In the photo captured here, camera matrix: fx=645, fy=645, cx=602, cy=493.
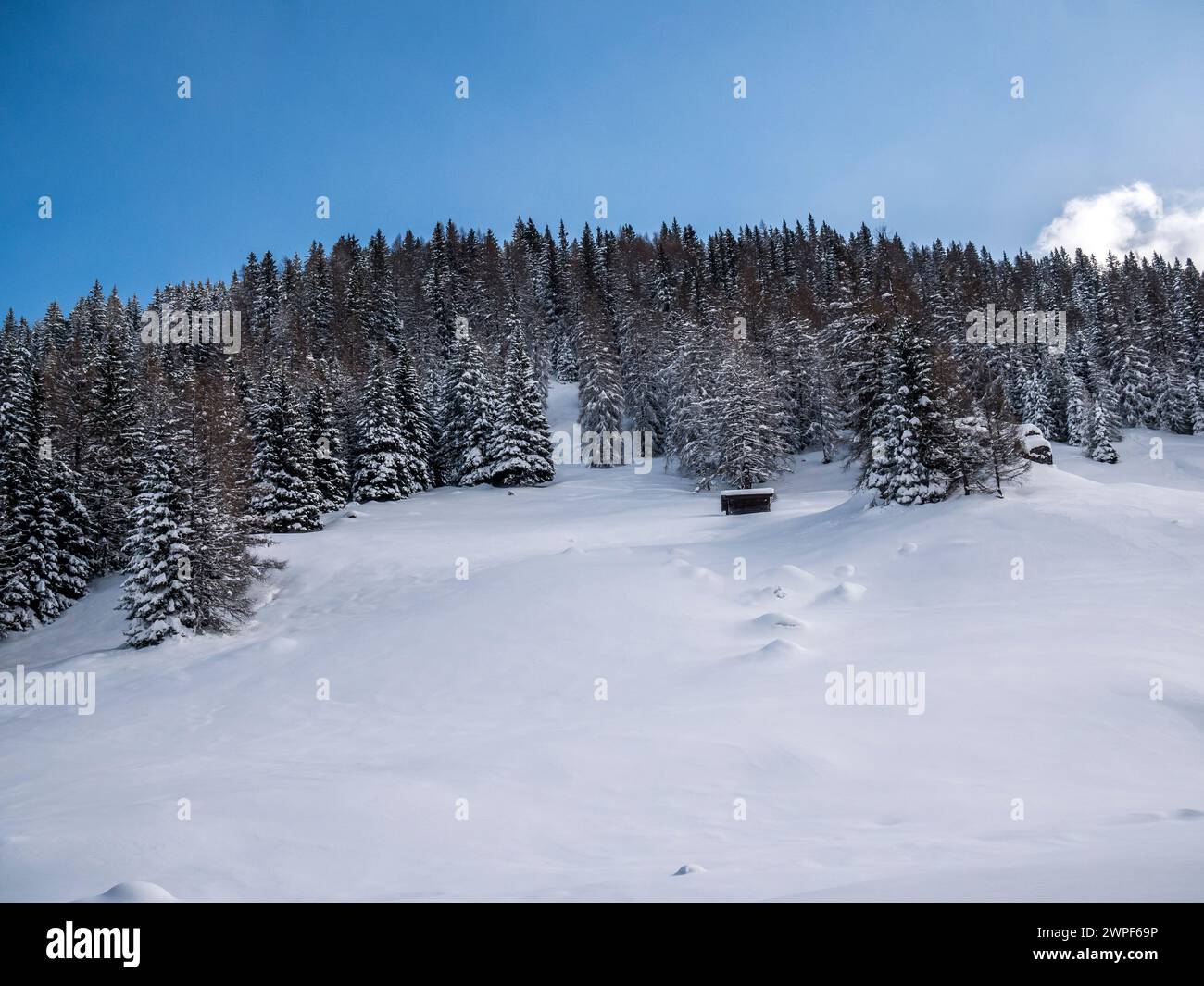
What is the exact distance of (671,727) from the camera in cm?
1089

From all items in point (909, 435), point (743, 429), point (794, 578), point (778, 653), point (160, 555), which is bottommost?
point (778, 653)

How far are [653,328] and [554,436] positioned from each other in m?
16.4

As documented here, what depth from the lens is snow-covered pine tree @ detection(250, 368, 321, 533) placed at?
37.8m

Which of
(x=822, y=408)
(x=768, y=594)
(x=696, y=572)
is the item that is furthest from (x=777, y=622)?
(x=822, y=408)

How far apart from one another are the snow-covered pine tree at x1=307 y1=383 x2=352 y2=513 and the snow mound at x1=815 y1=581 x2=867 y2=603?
33.9 meters

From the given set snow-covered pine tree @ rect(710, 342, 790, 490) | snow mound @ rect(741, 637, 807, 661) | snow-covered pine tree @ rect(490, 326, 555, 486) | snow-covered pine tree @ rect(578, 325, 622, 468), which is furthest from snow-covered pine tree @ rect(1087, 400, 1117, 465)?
snow mound @ rect(741, 637, 807, 661)

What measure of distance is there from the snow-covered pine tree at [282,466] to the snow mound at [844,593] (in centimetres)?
3000

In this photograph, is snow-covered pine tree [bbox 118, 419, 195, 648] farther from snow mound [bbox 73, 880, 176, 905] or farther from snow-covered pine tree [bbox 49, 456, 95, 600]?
snow mound [bbox 73, 880, 176, 905]

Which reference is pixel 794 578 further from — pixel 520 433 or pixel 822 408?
pixel 822 408

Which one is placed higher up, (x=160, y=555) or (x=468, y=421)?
(x=468, y=421)

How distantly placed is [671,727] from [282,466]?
118 feet

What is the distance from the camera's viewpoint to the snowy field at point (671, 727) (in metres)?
5.48
